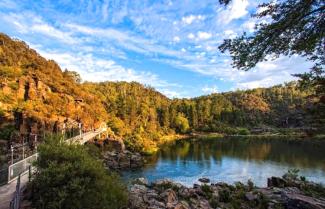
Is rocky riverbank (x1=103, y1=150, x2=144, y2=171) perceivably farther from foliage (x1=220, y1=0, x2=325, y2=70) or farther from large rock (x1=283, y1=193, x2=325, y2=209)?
foliage (x1=220, y1=0, x2=325, y2=70)

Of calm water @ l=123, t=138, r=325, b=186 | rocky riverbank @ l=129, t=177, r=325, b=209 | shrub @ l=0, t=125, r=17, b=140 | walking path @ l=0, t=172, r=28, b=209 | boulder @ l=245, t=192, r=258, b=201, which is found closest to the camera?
walking path @ l=0, t=172, r=28, b=209

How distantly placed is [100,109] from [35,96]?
85.9 ft

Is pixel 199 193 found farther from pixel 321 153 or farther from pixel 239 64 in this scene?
pixel 321 153

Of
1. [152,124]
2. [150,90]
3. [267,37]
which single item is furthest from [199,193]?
[150,90]

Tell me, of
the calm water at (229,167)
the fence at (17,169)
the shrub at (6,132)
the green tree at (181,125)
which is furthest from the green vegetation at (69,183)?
the green tree at (181,125)

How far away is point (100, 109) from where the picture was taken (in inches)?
3157

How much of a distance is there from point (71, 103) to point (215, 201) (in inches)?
1772

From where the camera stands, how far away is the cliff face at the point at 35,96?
46094 millimetres

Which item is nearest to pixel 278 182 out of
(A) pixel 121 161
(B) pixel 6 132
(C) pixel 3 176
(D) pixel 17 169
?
(D) pixel 17 169

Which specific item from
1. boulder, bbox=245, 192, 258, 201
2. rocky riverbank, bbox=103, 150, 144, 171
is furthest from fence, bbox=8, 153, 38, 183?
rocky riverbank, bbox=103, 150, 144, 171

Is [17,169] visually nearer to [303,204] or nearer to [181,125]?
[303,204]

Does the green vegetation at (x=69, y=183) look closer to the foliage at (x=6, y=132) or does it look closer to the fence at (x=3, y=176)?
the fence at (x=3, y=176)

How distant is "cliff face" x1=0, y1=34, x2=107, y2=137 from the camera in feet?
151

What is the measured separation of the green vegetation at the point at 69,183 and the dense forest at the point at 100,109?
861cm
